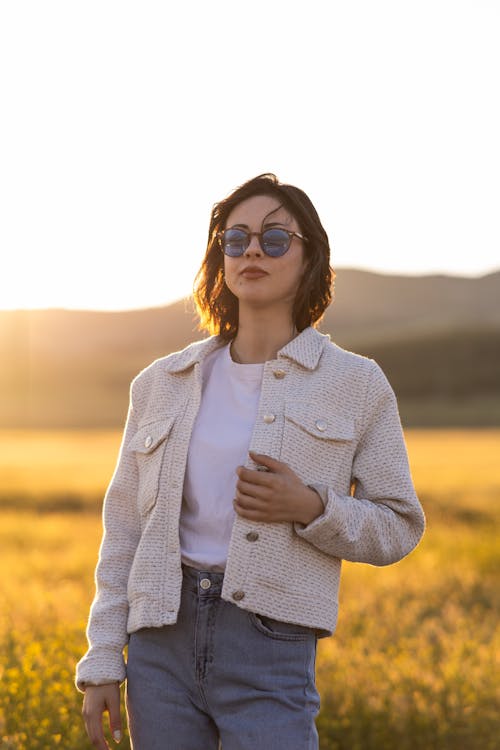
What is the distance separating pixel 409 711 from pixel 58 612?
254 cm

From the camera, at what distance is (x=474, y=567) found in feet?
35.1

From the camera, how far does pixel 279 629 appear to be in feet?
9.96

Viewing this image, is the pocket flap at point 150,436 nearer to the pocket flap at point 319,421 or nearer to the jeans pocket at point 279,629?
the pocket flap at point 319,421

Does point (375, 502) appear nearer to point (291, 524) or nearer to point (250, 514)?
point (291, 524)

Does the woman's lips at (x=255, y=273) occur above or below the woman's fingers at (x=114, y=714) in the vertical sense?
above

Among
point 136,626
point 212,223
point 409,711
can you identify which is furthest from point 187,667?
point 409,711

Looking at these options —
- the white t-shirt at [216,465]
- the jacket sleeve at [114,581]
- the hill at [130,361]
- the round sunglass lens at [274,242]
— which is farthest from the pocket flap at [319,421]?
the hill at [130,361]

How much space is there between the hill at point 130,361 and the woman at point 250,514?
2217 inches

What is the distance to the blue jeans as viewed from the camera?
115 inches

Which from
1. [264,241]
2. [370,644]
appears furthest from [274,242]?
[370,644]

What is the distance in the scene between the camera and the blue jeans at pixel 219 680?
115 inches

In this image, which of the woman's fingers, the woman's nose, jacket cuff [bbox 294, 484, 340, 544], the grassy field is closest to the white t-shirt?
jacket cuff [bbox 294, 484, 340, 544]

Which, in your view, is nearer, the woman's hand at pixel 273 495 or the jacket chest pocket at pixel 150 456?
the woman's hand at pixel 273 495

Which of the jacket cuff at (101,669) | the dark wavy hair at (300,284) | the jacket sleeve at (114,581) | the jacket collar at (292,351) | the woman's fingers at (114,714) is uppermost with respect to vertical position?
the dark wavy hair at (300,284)
